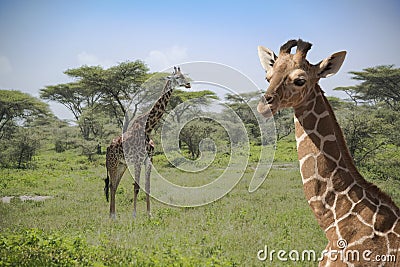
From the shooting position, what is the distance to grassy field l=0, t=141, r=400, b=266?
136 inches

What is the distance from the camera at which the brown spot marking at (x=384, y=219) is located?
2.13 metres

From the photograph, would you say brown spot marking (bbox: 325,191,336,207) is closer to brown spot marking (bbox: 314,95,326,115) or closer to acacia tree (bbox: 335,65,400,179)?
brown spot marking (bbox: 314,95,326,115)

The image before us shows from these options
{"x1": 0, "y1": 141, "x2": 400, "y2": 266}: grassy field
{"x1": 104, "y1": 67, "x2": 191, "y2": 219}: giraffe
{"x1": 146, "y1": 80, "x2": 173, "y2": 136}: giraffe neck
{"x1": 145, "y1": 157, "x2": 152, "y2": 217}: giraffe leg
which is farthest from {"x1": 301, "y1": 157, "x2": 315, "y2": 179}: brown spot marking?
{"x1": 145, "y1": 157, "x2": 152, "y2": 217}: giraffe leg

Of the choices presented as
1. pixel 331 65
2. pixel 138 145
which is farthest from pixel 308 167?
pixel 138 145

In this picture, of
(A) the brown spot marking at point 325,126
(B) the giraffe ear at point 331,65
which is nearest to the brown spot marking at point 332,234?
(A) the brown spot marking at point 325,126

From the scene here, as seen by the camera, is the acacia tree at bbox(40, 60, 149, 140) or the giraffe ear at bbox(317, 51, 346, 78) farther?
the acacia tree at bbox(40, 60, 149, 140)

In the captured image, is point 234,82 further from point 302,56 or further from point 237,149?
point 302,56

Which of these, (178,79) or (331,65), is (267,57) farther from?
(178,79)

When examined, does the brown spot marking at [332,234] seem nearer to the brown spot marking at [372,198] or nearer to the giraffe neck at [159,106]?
the brown spot marking at [372,198]

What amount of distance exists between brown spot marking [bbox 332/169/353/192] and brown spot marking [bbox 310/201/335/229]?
5.1 inches

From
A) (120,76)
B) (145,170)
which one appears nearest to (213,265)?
(145,170)

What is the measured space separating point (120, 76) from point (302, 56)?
7147mm

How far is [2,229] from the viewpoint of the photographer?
443 cm

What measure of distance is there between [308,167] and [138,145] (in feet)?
9.65
